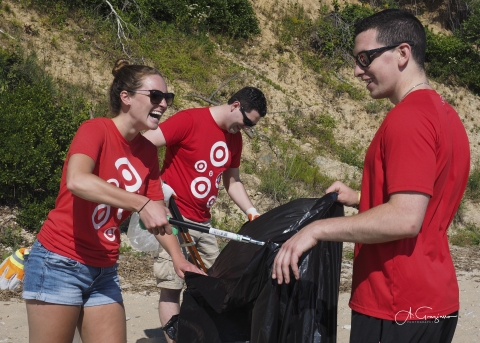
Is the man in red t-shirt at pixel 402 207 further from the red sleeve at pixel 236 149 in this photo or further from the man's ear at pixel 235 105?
the red sleeve at pixel 236 149

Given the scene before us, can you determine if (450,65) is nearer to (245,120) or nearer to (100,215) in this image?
(245,120)

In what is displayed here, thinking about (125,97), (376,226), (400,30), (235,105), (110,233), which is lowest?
(110,233)

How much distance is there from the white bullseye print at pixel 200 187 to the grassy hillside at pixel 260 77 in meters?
3.91

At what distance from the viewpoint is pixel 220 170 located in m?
4.97

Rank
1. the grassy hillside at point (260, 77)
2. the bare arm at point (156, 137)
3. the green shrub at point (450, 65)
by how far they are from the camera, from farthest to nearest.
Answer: the green shrub at point (450, 65) → the grassy hillside at point (260, 77) → the bare arm at point (156, 137)

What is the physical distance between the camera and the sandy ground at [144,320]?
538 centimetres

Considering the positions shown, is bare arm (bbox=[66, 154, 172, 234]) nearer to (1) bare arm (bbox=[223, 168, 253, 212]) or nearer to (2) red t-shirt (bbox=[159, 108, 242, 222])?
(2) red t-shirt (bbox=[159, 108, 242, 222])

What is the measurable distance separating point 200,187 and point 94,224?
5.60 feet

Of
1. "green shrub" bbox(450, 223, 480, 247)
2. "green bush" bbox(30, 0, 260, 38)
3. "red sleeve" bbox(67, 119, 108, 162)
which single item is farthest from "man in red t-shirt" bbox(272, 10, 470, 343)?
"green bush" bbox(30, 0, 260, 38)

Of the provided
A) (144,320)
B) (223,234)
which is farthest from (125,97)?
(144,320)

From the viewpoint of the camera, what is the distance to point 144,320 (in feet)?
19.2

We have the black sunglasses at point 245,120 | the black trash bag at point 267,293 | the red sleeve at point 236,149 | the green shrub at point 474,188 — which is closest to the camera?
the black trash bag at point 267,293

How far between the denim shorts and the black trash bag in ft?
1.68

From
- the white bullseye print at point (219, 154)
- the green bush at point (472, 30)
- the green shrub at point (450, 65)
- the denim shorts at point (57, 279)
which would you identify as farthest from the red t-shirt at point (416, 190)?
the green bush at point (472, 30)
